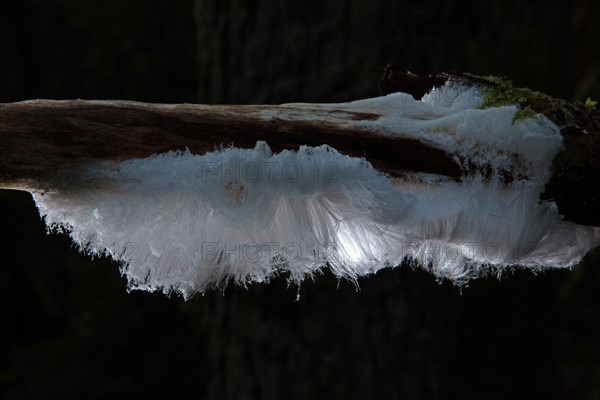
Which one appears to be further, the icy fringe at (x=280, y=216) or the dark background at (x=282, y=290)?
the dark background at (x=282, y=290)

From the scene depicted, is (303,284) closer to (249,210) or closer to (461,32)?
(461,32)

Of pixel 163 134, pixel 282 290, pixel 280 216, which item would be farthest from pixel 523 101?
pixel 282 290

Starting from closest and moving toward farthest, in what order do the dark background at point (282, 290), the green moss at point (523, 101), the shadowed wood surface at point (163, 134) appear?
the shadowed wood surface at point (163, 134) → the green moss at point (523, 101) → the dark background at point (282, 290)

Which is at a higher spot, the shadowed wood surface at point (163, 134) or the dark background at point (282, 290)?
the shadowed wood surface at point (163, 134)

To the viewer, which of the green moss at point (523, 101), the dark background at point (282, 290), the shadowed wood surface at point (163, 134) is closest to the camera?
the shadowed wood surface at point (163, 134)

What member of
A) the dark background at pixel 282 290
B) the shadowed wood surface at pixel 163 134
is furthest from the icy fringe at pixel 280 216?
the dark background at pixel 282 290

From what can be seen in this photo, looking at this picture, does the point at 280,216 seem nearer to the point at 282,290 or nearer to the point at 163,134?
the point at 163,134

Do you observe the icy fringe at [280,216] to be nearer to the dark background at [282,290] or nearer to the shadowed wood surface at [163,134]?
the shadowed wood surface at [163,134]

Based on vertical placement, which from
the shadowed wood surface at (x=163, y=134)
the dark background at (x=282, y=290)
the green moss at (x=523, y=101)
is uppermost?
the green moss at (x=523, y=101)
